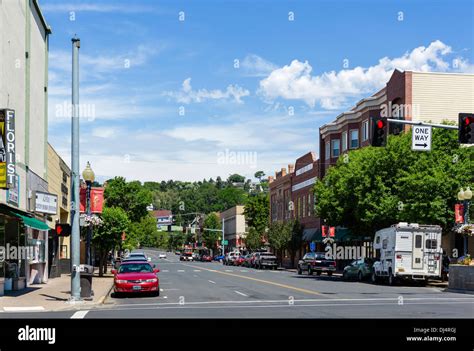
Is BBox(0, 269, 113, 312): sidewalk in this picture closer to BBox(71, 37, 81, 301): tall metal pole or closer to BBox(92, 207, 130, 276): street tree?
BBox(71, 37, 81, 301): tall metal pole

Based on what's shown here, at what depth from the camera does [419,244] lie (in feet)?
118

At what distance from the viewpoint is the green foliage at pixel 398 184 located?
38188mm

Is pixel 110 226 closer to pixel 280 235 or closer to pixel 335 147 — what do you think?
pixel 335 147

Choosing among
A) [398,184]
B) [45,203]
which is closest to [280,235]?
[398,184]

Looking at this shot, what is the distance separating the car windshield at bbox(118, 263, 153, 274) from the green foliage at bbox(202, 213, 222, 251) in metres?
111

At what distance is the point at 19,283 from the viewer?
99.6 feet

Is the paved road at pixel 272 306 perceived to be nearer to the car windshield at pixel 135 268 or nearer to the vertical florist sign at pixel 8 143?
the car windshield at pixel 135 268

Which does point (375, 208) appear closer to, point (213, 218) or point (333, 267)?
point (333, 267)

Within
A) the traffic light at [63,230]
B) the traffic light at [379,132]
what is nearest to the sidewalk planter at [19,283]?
the traffic light at [63,230]

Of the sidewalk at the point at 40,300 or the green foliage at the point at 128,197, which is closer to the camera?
the sidewalk at the point at 40,300

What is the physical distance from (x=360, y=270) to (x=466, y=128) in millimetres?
21582

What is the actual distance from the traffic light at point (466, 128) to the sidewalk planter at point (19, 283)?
720 inches

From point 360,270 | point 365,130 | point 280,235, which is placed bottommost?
point 360,270
